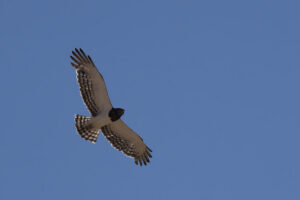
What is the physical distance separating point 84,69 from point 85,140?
9.44 ft

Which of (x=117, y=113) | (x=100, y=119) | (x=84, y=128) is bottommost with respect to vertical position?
(x=84, y=128)

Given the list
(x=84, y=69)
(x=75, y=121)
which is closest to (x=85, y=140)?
(x=75, y=121)

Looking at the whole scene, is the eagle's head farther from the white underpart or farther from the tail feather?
the tail feather

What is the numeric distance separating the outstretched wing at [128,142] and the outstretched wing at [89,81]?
135 cm

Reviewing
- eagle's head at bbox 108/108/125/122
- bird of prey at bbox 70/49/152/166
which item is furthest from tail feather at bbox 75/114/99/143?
eagle's head at bbox 108/108/125/122

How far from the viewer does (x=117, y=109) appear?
109 ft

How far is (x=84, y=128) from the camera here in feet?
109

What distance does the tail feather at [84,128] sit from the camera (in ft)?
109

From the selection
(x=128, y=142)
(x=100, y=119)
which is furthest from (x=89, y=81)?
(x=128, y=142)

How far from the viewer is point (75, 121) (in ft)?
109

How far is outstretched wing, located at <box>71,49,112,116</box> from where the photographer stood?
32.8 meters

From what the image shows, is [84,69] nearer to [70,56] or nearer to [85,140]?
[70,56]

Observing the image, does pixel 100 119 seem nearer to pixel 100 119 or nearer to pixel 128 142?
pixel 100 119

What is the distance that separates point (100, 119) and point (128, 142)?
1.89 meters
